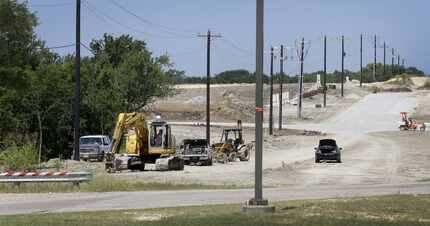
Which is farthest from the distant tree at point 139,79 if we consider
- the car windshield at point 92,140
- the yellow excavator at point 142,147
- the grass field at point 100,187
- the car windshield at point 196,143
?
the grass field at point 100,187

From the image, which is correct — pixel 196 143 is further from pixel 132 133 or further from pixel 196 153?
pixel 132 133

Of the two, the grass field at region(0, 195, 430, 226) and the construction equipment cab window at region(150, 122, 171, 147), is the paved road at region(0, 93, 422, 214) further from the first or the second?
the construction equipment cab window at region(150, 122, 171, 147)

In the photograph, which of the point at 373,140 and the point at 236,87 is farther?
the point at 236,87

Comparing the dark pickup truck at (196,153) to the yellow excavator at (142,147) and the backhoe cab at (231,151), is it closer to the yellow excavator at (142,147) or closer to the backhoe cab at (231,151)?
the backhoe cab at (231,151)

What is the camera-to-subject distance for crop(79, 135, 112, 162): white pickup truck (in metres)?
60.8

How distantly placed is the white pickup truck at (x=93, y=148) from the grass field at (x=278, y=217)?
40653 mm

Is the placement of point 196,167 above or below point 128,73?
below

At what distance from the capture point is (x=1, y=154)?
42156 millimetres

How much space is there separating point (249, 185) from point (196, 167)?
1523 cm

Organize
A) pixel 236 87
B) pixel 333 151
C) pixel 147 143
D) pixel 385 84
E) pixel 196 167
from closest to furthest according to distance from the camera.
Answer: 1. pixel 147 143
2. pixel 196 167
3. pixel 333 151
4. pixel 236 87
5. pixel 385 84

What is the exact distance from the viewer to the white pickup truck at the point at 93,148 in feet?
200

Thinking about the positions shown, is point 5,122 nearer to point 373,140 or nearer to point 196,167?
point 196,167

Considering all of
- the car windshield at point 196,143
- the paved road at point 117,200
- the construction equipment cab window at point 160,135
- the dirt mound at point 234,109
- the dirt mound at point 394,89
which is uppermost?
the dirt mound at point 394,89

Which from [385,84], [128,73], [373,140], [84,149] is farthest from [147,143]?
[385,84]
